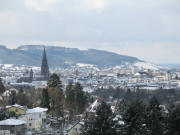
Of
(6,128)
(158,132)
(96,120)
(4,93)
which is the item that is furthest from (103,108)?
(4,93)

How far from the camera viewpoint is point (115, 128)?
21.2 meters

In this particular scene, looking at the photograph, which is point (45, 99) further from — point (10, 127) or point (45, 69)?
point (45, 69)

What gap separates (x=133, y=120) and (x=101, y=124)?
187 centimetres

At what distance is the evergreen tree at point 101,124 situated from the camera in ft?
68.4

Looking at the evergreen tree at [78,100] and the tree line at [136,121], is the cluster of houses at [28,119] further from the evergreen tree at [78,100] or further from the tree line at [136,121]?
the tree line at [136,121]

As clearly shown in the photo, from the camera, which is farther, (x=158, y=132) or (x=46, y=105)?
(x=46, y=105)

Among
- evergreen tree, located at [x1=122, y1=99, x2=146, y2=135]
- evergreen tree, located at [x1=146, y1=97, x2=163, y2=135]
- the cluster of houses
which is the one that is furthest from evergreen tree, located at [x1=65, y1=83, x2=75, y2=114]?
evergreen tree, located at [x1=122, y1=99, x2=146, y2=135]

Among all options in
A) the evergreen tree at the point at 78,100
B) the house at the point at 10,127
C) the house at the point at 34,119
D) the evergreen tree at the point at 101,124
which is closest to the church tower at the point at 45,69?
the evergreen tree at the point at 78,100

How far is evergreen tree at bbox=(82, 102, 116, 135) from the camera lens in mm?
20844

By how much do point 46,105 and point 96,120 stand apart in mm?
22082

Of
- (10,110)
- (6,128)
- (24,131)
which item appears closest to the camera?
(6,128)

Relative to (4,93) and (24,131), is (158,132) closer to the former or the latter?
(24,131)

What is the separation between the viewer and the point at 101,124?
68.6 ft

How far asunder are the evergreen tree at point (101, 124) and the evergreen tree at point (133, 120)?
3.07ft
